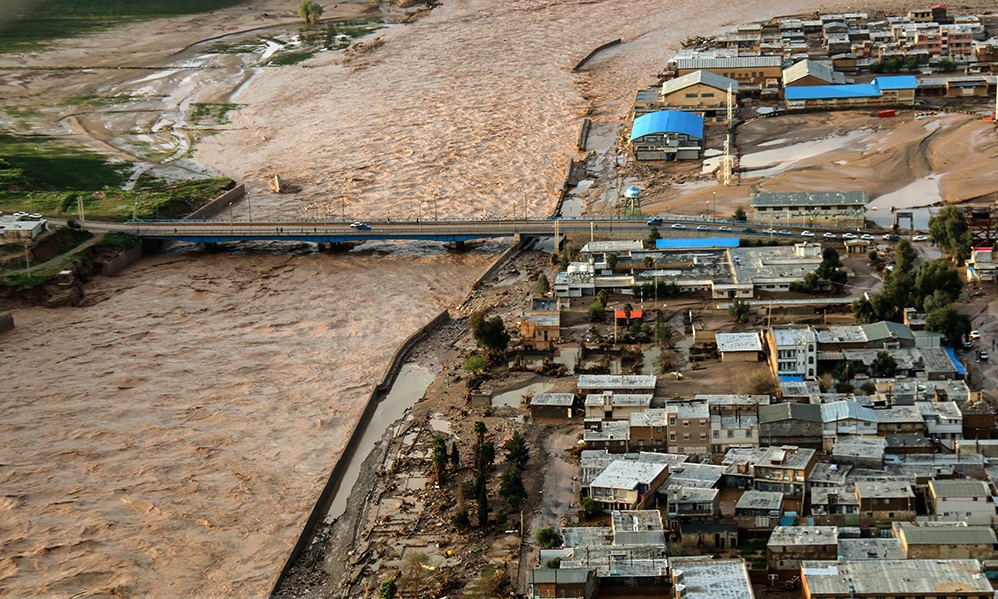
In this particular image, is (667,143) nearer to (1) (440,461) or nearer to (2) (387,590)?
(1) (440,461)

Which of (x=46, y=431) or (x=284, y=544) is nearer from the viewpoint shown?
(x=284, y=544)

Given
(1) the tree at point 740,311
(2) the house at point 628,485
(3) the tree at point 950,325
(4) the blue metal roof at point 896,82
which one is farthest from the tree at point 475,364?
(4) the blue metal roof at point 896,82

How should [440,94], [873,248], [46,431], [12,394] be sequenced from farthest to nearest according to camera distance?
[440,94], [873,248], [12,394], [46,431]

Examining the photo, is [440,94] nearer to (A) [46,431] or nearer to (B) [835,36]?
(B) [835,36]

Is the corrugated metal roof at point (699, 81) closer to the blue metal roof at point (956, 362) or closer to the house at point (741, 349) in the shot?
the house at point (741, 349)

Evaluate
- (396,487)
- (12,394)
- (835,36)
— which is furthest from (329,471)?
(835,36)

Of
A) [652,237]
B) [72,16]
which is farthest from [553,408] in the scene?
[72,16]
